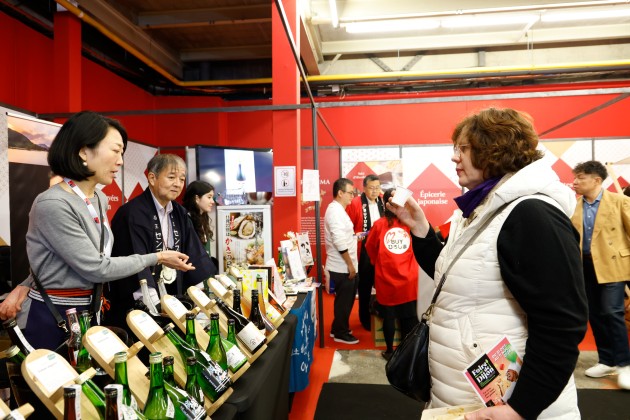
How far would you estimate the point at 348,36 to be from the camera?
6750 millimetres

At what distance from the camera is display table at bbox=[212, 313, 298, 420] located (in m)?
1.10

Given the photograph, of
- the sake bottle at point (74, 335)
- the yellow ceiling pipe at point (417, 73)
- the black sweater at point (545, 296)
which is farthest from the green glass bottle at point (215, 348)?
the yellow ceiling pipe at point (417, 73)

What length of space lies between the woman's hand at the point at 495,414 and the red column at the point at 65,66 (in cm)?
498

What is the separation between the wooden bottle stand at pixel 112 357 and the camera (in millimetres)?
922

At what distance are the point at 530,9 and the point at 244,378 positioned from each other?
18.7 ft

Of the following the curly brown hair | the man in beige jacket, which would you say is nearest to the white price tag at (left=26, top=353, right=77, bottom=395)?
the curly brown hair

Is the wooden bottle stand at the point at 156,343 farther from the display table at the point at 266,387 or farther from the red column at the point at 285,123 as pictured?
the red column at the point at 285,123

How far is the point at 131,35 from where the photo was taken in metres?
5.52

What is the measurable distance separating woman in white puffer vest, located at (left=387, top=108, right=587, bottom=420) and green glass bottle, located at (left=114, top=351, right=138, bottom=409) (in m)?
0.84

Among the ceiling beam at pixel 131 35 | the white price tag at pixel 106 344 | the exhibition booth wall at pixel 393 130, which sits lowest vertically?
the white price tag at pixel 106 344

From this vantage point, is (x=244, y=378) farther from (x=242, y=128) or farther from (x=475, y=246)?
(x=242, y=128)

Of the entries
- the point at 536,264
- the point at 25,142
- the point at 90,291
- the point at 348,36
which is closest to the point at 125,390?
the point at 90,291

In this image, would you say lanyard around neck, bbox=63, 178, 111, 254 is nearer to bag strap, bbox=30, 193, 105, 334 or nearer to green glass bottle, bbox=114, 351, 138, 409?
bag strap, bbox=30, 193, 105, 334

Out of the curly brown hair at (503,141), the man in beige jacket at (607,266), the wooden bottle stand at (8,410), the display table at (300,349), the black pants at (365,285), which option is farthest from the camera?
the black pants at (365,285)
